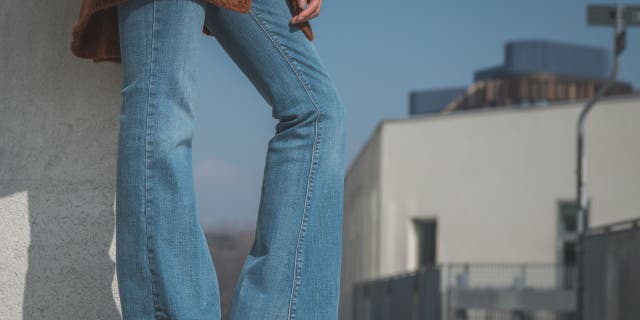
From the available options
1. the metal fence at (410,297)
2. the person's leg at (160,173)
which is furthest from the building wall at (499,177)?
the person's leg at (160,173)

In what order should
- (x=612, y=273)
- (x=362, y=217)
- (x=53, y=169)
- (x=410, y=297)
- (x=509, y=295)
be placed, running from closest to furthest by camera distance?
1. (x=53, y=169)
2. (x=612, y=273)
3. (x=410, y=297)
4. (x=509, y=295)
5. (x=362, y=217)

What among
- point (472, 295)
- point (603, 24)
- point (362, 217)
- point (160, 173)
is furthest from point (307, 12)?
point (362, 217)

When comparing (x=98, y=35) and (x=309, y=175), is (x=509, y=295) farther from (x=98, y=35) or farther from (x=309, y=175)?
(x=309, y=175)

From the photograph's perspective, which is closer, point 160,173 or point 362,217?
point 160,173

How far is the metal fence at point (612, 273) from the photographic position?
261 inches

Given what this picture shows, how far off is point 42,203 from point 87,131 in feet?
0.66

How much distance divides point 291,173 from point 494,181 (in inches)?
Result: 1146

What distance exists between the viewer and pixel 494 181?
30.4 metres

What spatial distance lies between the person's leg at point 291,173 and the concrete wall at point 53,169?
64cm

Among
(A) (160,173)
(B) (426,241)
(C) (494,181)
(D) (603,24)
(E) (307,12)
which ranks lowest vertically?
(A) (160,173)

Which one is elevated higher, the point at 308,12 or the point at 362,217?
the point at 362,217

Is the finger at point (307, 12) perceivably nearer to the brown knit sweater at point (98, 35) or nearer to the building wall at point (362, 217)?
the brown knit sweater at point (98, 35)

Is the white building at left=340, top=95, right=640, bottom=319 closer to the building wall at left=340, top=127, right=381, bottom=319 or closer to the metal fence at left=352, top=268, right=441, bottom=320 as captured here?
the building wall at left=340, top=127, right=381, bottom=319

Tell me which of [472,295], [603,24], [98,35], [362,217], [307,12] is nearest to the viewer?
[307,12]
